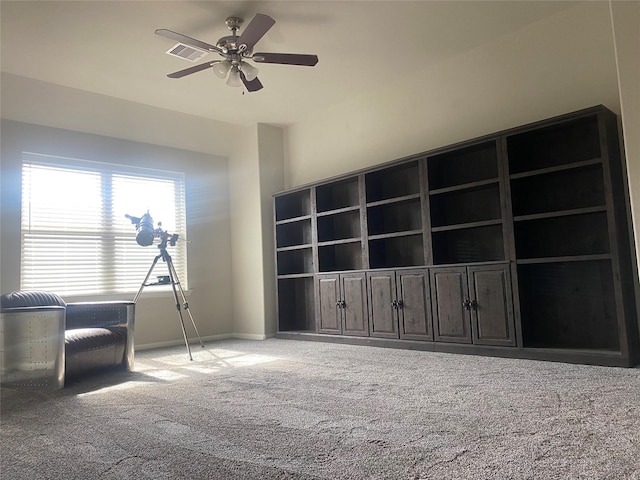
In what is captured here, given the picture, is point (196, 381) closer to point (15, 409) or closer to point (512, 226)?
point (15, 409)

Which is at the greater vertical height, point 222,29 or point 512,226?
point 222,29

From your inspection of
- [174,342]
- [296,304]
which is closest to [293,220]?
[296,304]

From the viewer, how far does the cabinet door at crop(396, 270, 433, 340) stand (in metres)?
4.11

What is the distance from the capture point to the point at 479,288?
12.4ft

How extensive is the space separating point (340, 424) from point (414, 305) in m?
2.23

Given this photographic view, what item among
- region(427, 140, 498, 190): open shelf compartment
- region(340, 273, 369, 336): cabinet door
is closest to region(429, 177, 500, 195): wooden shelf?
region(427, 140, 498, 190): open shelf compartment

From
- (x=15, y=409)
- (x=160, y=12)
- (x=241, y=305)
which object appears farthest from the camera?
(x=241, y=305)

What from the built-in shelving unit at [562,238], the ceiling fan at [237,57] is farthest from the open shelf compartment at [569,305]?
the ceiling fan at [237,57]

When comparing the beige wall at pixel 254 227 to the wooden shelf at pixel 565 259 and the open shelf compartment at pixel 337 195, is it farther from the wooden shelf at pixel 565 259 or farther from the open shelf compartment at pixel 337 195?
the wooden shelf at pixel 565 259

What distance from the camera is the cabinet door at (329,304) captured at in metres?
4.89

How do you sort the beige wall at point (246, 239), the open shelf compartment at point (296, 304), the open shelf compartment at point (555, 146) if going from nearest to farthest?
1. the open shelf compartment at point (555, 146)
2. the open shelf compartment at point (296, 304)
3. the beige wall at point (246, 239)

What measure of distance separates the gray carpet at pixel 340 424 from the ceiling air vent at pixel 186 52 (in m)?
2.58

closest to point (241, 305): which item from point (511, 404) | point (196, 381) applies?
point (196, 381)

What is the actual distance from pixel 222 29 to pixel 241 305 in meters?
3.39
